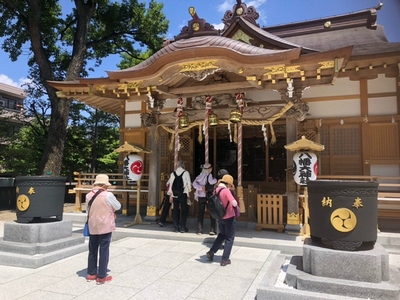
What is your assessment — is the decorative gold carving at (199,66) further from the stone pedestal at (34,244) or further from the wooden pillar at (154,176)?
the stone pedestal at (34,244)

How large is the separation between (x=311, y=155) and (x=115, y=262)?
481 cm

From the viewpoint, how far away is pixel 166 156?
10.8 metres

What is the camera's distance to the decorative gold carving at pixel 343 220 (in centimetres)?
358

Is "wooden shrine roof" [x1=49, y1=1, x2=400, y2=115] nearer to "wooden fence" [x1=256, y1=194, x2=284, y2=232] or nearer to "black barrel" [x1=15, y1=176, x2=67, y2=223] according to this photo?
"wooden fence" [x1=256, y1=194, x2=284, y2=232]

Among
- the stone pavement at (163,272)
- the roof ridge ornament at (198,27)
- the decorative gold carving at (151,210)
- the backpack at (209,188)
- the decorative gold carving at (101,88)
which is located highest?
the roof ridge ornament at (198,27)

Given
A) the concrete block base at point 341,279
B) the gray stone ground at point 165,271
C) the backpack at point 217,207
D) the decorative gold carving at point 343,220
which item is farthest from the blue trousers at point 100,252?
the decorative gold carving at point 343,220

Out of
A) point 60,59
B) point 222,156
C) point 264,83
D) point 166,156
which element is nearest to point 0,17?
point 60,59

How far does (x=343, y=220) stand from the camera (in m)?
3.61

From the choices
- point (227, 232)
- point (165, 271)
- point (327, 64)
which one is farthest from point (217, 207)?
point (327, 64)

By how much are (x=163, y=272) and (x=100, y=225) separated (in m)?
1.39

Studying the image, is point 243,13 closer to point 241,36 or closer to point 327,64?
point 241,36

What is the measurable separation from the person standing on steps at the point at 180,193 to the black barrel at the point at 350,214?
14.0ft

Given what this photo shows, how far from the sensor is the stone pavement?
4051mm

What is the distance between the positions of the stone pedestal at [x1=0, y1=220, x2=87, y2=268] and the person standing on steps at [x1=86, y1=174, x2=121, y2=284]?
1.38 meters
